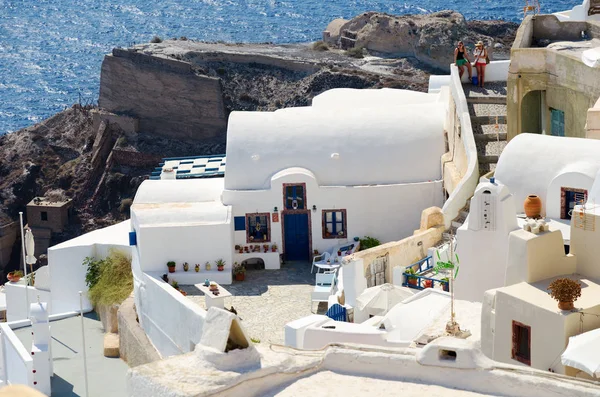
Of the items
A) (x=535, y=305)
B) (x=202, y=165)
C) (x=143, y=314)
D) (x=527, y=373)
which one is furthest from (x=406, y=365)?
(x=202, y=165)

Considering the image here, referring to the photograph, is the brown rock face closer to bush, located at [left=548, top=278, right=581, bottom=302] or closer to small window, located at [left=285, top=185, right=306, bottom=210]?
small window, located at [left=285, top=185, right=306, bottom=210]

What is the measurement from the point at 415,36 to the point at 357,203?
42.2 meters

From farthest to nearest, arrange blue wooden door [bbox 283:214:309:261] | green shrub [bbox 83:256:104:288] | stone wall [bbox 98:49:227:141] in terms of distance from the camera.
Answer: stone wall [bbox 98:49:227:141] → green shrub [bbox 83:256:104:288] → blue wooden door [bbox 283:214:309:261]

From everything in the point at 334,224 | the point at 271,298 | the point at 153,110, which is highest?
the point at 153,110

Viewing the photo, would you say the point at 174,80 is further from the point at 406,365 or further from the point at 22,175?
the point at 406,365

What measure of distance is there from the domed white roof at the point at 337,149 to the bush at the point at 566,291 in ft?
47.1

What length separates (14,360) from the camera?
3111cm

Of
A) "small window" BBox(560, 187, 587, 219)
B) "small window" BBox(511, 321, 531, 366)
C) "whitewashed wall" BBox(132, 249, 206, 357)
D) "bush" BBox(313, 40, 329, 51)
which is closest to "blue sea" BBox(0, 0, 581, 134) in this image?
"bush" BBox(313, 40, 329, 51)

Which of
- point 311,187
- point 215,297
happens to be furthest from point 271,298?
point 311,187

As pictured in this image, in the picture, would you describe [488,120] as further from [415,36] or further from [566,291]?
[415,36]

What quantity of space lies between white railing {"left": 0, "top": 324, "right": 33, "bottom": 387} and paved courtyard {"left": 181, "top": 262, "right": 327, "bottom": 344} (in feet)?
13.3

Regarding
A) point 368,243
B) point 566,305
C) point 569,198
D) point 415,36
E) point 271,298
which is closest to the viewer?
point 566,305

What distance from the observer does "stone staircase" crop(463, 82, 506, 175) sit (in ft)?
111

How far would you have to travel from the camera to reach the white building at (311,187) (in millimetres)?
34344
